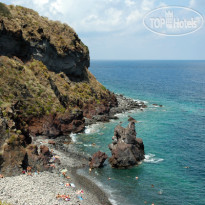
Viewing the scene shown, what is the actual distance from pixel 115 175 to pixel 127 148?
265 inches

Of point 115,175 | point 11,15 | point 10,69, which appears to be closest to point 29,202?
point 115,175

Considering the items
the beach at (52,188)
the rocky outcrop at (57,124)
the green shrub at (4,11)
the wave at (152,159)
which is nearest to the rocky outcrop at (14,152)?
the beach at (52,188)

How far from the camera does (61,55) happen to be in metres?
90.2

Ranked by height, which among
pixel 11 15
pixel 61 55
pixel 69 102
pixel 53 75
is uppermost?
pixel 11 15

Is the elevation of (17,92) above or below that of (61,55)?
below

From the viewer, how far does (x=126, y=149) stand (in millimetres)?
51875

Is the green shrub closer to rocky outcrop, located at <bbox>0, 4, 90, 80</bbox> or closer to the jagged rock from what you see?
rocky outcrop, located at <bbox>0, 4, 90, 80</bbox>

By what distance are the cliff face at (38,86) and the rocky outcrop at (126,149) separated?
48.3 ft

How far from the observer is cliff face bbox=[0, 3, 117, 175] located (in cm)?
4544

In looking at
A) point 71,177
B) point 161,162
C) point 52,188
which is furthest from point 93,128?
point 52,188

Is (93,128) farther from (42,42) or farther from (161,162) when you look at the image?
(42,42)

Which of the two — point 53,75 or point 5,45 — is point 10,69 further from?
point 53,75

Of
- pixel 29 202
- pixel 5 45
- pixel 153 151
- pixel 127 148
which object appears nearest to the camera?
pixel 29 202

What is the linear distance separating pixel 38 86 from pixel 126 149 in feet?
109
